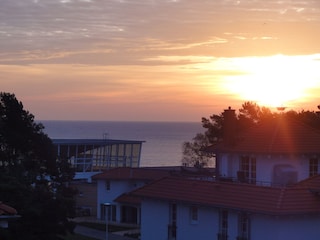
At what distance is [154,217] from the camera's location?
128ft

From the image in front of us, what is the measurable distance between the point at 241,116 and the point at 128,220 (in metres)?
23.4

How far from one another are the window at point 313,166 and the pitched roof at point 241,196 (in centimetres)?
497

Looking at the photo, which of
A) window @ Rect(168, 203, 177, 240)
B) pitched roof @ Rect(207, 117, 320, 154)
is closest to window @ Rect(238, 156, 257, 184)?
pitched roof @ Rect(207, 117, 320, 154)

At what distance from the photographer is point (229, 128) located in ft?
139

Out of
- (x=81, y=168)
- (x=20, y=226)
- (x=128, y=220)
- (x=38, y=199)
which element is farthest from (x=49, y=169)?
(x=81, y=168)

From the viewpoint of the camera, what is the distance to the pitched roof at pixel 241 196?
32.6 m

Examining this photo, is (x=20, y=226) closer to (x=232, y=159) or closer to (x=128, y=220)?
(x=232, y=159)

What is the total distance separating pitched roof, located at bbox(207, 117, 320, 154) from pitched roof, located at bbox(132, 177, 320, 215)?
3.90m

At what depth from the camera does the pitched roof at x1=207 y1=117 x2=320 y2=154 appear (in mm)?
38844

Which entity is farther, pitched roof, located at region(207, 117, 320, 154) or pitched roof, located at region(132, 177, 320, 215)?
pitched roof, located at region(207, 117, 320, 154)

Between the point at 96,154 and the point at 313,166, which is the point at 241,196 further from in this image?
the point at 96,154

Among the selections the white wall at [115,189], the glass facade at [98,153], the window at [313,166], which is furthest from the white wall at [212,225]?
the glass facade at [98,153]

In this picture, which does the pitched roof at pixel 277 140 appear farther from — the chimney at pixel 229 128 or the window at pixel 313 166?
the window at pixel 313 166

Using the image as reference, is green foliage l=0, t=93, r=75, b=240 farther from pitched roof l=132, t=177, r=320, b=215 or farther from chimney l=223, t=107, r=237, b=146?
chimney l=223, t=107, r=237, b=146
